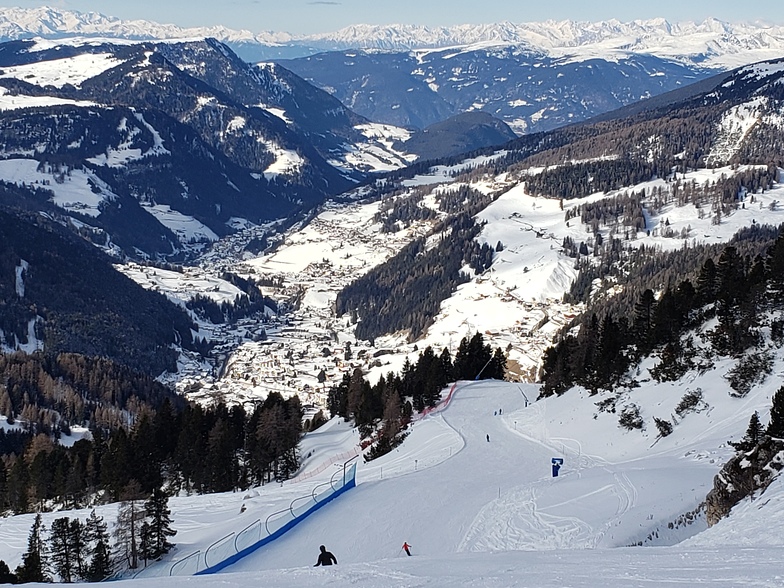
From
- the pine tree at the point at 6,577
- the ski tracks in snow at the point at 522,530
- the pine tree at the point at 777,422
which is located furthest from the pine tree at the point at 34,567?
the pine tree at the point at 777,422

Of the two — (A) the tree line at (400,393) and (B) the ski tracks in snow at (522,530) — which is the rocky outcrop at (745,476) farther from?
(A) the tree line at (400,393)

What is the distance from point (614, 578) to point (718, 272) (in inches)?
1956

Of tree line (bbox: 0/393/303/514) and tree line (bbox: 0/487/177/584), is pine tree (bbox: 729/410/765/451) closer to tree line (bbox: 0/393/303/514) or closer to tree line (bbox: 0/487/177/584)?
tree line (bbox: 0/487/177/584)

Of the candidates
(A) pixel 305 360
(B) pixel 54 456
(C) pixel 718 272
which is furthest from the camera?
(A) pixel 305 360

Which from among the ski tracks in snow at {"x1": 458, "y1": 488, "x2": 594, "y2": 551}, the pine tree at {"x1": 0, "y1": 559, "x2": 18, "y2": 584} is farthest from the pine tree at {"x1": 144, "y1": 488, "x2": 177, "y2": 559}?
the ski tracks in snow at {"x1": 458, "y1": 488, "x2": 594, "y2": 551}

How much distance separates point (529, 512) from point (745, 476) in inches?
426

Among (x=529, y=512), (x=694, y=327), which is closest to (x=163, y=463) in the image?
(x=529, y=512)

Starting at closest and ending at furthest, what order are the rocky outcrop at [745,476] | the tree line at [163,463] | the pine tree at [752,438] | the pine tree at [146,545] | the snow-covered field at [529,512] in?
the snow-covered field at [529,512] → the rocky outcrop at [745,476] → the pine tree at [752,438] → the pine tree at [146,545] → the tree line at [163,463]

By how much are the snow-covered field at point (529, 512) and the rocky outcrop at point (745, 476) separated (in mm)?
1071

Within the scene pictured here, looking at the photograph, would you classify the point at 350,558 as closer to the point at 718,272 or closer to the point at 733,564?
the point at 733,564

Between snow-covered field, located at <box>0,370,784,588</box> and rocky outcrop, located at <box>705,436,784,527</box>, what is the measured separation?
1071mm

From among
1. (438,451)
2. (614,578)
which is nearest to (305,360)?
(438,451)

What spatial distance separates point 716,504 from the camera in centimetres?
2742

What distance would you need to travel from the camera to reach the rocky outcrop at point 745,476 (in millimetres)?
26297
